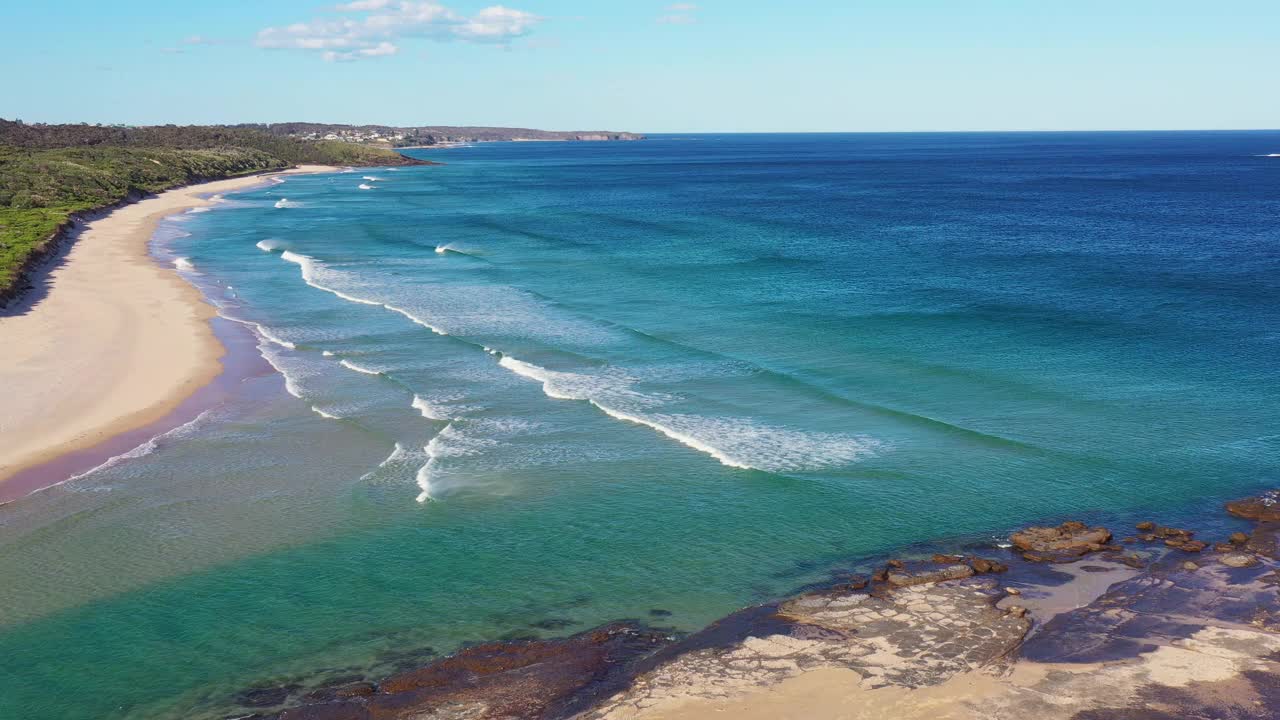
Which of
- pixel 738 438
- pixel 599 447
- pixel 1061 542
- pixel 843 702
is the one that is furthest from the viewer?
pixel 738 438

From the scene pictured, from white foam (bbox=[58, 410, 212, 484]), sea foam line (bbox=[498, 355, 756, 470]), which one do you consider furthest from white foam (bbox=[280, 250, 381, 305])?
white foam (bbox=[58, 410, 212, 484])

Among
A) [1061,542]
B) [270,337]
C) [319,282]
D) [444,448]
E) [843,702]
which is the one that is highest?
[319,282]

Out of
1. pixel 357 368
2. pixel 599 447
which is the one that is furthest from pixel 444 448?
pixel 357 368

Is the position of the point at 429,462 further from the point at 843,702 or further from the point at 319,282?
the point at 319,282

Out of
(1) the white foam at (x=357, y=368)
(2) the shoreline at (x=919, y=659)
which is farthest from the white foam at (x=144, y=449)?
(2) the shoreline at (x=919, y=659)

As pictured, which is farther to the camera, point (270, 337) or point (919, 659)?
point (270, 337)

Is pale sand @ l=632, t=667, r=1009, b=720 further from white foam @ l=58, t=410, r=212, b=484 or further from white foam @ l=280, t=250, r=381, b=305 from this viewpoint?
white foam @ l=280, t=250, r=381, b=305

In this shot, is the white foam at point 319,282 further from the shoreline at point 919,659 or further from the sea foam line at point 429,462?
the shoreline at point 919,659
